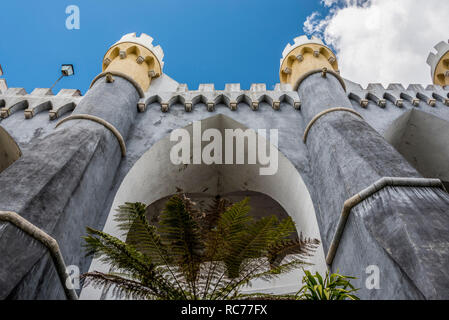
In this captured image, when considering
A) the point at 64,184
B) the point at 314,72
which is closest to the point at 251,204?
the point at 314,72

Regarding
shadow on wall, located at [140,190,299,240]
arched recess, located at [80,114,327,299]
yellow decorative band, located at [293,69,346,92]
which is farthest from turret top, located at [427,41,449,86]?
arched recess, located at [80,114,327,299]

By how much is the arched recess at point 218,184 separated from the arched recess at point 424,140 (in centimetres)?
334

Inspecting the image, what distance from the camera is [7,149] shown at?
833 centimetres

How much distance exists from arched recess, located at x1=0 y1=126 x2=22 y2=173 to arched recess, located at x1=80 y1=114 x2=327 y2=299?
2881 millimetres

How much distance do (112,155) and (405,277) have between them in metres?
5.21

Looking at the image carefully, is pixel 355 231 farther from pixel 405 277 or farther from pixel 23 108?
pixel 23 108

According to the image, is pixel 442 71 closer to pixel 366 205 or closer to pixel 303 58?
pixel 303 58

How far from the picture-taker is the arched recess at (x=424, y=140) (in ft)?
30.4

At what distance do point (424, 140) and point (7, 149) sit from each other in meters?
10.1

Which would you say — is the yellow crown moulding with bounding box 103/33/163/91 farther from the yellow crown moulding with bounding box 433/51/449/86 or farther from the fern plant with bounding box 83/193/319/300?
the yellow crown moulding with bounding box 433/51/449/86

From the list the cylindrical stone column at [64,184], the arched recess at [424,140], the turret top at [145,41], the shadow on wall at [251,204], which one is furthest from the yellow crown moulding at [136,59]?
the arched recess at [424,140]

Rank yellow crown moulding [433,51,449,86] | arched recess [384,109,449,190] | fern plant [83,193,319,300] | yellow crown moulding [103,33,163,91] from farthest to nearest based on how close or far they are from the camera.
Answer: yellow crown moulding [433,51,449,86], yellow crown moulding [103,33,163,91], arched recess [384,109,449,190], fern plant [83,193,319,300]

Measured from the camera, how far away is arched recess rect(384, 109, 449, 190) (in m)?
9.27

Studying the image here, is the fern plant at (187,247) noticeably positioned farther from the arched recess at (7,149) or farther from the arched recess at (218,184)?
the arched recess at (7,149)
